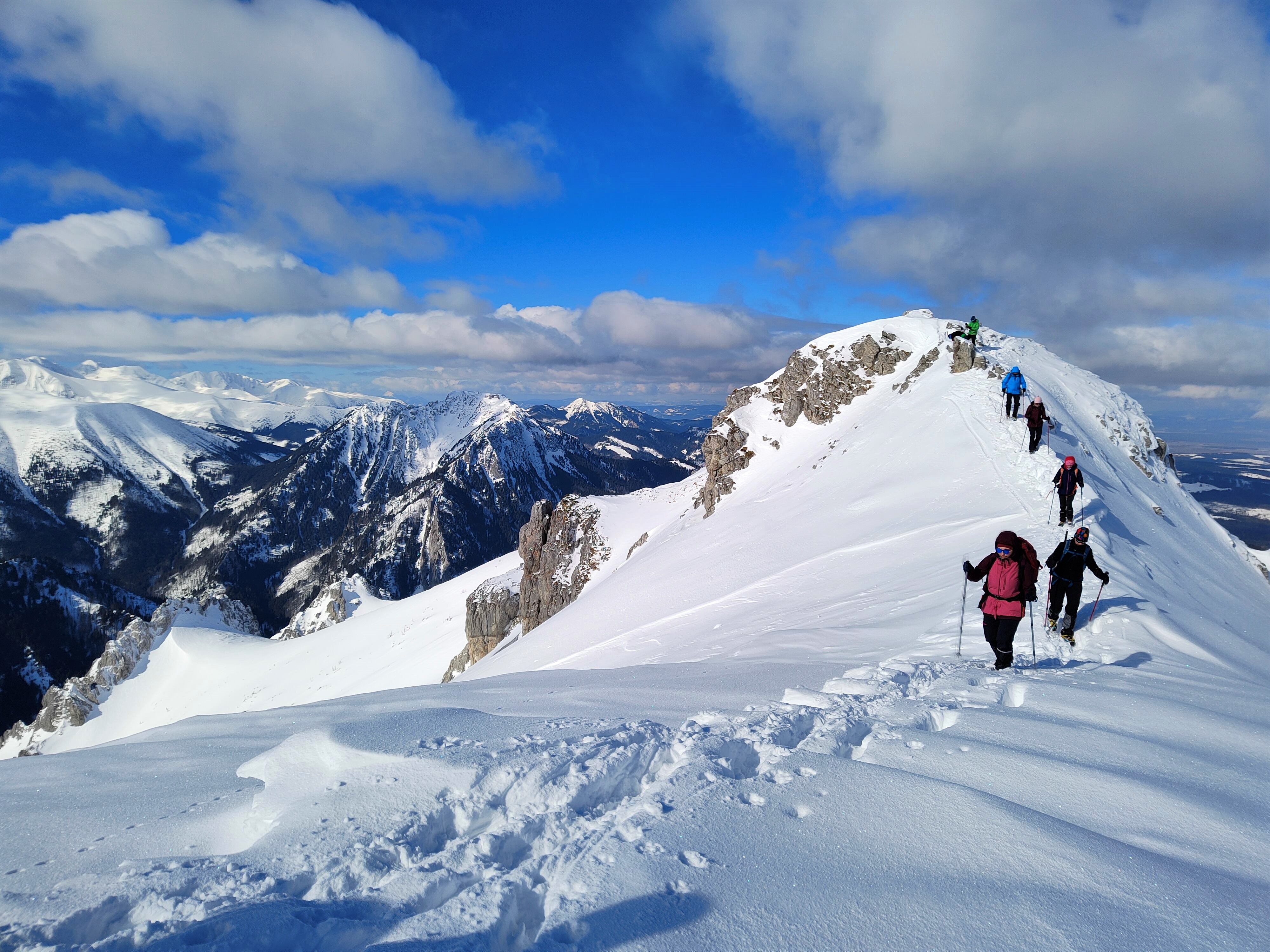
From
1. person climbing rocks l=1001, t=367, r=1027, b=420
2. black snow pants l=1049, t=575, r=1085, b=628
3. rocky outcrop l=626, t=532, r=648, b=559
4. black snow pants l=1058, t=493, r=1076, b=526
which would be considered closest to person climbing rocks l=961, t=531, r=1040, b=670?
black snow pants l=1049, t=575, r=1085, b=628

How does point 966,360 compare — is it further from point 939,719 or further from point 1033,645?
point 939,719

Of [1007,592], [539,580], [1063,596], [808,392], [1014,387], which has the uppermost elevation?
[808,392]

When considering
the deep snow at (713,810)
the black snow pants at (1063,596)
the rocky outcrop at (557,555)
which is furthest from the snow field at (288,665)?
the black snow pants at (1063,596)

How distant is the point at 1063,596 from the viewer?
10508 mm

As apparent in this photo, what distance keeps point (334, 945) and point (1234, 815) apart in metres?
6.30

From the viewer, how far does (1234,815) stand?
4254 millimetres

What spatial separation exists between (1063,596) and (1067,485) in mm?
6625

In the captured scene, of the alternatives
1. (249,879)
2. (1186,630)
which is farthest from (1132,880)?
(1186,630)

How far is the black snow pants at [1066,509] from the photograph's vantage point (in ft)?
50.9

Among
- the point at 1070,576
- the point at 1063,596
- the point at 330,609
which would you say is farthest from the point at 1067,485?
the point at 330,609

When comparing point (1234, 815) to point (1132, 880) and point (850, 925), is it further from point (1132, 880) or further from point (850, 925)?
point (850, 925)

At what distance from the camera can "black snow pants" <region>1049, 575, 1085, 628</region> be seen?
10.1 metres

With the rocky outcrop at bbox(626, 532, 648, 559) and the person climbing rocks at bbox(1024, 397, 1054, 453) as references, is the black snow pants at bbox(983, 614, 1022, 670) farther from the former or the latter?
the rocky outcrop at bbox(626, 532, 648, 559)

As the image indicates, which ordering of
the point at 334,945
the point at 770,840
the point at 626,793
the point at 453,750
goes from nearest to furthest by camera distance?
1. the point at 334,945
2. the point at 770,840
3. the point at 626,793
4. the point at 453,750
